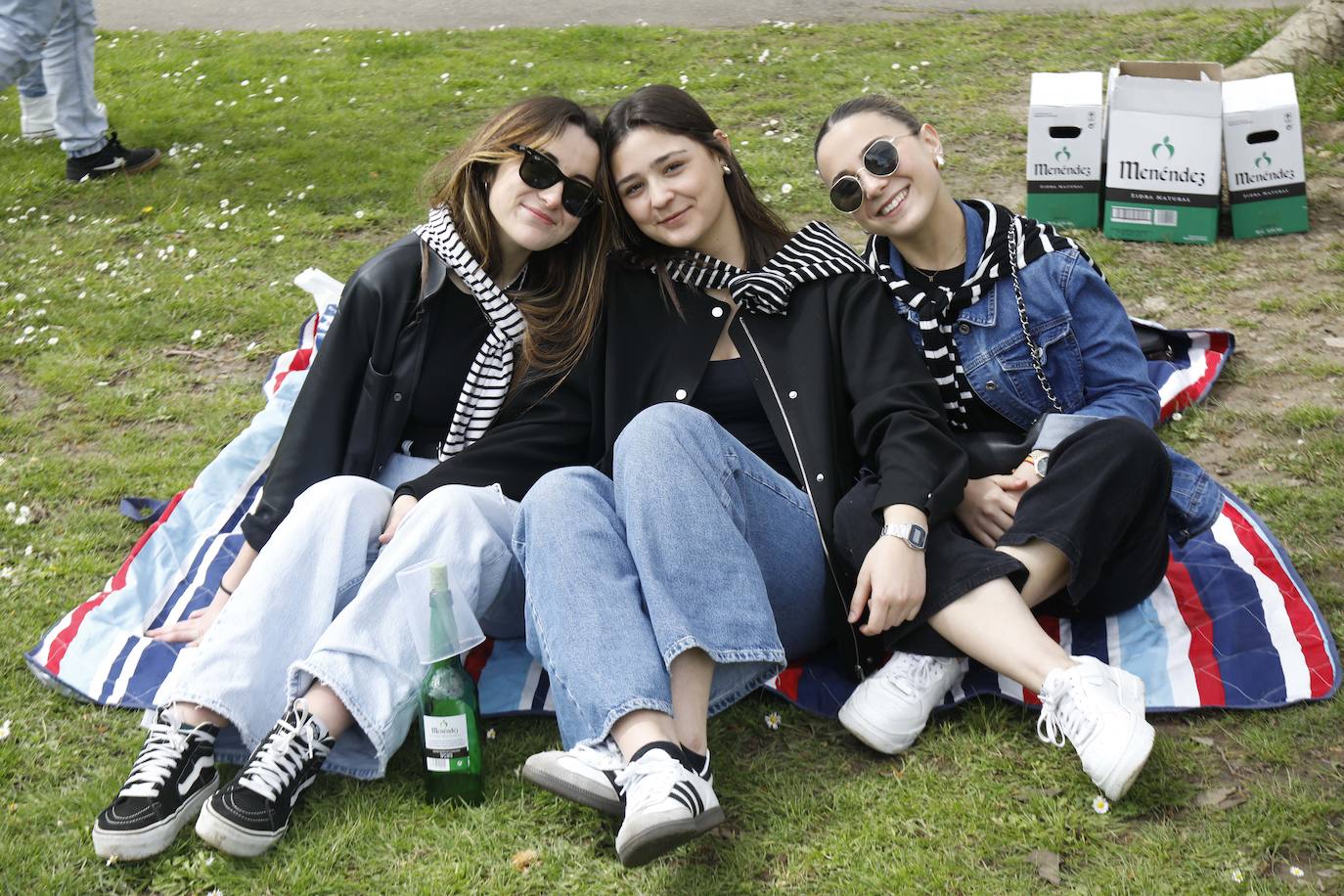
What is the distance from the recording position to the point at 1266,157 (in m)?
5.82

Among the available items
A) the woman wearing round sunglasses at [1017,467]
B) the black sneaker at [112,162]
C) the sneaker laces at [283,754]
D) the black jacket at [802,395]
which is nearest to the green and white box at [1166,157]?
the woman wearing round sunglasses at [1017,467]

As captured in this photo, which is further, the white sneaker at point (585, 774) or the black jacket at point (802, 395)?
the black jacket at point (802, 395)

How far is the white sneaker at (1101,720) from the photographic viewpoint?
2.65 meters

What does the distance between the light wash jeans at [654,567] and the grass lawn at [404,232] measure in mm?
336

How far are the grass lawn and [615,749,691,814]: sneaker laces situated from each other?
228mm

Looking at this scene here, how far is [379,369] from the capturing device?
346cm

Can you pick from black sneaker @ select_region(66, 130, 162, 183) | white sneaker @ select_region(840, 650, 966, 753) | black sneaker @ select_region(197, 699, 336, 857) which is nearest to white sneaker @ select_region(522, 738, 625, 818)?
black sneaker @ select_region(197, 699, 336, 857)

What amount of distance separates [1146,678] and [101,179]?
259 inches

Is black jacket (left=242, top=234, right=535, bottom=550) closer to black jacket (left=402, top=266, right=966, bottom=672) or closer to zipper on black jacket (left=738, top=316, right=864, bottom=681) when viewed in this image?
black jacket (left=402, top=266, right=966, bottom=672)

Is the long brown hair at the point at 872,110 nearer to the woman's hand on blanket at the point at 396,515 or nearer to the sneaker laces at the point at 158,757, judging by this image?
the woman's hand on blanket at the point at 396,515

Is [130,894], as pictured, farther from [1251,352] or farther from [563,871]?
[1251,352]

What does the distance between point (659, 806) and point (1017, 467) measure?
138cm

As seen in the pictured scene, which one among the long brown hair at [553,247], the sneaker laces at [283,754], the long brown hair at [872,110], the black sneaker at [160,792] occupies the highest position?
the long brown hair at [872,110]

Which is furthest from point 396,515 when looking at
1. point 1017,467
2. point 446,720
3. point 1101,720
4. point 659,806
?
point 1101,720
